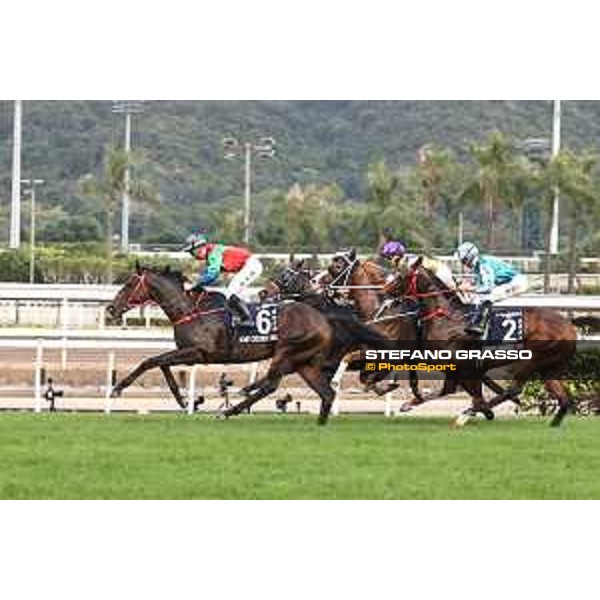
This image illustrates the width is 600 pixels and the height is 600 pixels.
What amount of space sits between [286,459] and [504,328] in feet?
12.4

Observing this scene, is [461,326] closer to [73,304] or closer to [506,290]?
[506,290]

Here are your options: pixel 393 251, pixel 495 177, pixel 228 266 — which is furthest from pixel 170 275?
pixel 495 177

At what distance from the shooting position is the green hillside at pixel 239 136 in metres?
44.8

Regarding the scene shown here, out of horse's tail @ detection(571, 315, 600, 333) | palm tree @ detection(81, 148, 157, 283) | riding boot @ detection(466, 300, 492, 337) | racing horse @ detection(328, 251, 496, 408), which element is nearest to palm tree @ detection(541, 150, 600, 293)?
palm tree @ detection(81, 148, 157, 283)

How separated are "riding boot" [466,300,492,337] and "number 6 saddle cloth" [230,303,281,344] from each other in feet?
5.05

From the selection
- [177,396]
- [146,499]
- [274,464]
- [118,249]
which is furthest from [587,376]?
[118,249]

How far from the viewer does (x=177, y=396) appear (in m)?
14.7

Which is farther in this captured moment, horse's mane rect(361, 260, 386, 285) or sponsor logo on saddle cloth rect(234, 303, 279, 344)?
horse's mane rect(361, 260, 386, 285)

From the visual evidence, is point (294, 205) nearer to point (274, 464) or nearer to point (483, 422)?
point (483, 422)

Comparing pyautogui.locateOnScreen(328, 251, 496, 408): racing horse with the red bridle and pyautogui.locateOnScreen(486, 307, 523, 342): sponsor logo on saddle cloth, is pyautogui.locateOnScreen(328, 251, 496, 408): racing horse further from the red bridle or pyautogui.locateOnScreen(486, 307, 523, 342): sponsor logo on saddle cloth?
the red bridle

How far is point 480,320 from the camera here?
14578 mm

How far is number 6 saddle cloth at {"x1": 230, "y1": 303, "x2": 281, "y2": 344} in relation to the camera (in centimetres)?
1452

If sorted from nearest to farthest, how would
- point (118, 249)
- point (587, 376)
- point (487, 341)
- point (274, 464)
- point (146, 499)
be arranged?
point (146, 499)
point (274, 464)
point (487, 341)
point (587, 376)
point (118, 249)

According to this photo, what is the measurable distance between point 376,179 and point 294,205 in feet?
4.89
